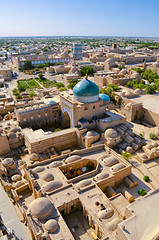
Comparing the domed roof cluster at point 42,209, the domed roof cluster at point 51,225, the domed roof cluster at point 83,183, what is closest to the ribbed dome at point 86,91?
the domed roof cluster at point 83,183

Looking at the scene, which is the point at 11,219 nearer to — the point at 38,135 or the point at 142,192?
the point at 38,135

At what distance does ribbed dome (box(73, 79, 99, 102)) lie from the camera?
25.7 metres

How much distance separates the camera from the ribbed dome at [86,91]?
25703 millimetres

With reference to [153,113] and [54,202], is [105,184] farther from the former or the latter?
[153,113]

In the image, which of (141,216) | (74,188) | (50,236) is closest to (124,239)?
(141,216)

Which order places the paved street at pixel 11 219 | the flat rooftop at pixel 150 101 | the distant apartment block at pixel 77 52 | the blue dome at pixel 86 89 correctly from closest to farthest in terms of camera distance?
the paved street at pixel 11 219 < the blue dome at pixel 86 89 < the flat rooftop at pixel 150 101 < the distant apartment block at pixel 77 52

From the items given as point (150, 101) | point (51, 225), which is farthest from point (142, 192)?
point (150, 101)

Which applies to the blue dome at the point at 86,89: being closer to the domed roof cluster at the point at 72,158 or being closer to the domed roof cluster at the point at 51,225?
the domed roof cluster at the point at 72,158

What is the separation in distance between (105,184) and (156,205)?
5.57m

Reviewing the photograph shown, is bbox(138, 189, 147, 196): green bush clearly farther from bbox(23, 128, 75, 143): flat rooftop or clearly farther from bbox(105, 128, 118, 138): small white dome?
bbox(23, 128, 75, 143): flat rooftop

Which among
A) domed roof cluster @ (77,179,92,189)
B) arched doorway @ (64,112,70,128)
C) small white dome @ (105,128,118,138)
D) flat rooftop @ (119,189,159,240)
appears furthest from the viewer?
arched doorway @ (64,112,70,128)

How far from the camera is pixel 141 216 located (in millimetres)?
13062

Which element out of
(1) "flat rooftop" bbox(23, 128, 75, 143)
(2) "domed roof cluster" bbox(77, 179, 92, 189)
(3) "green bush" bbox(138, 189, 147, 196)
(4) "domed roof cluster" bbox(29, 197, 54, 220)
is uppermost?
(1) "flat rooftop" bbox(23, 128, 75, 143)

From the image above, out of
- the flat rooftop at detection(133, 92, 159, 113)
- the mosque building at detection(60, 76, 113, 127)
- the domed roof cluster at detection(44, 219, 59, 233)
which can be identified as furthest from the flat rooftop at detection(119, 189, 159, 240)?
the flat rooftop at detection(133, 92, 159, 113)
